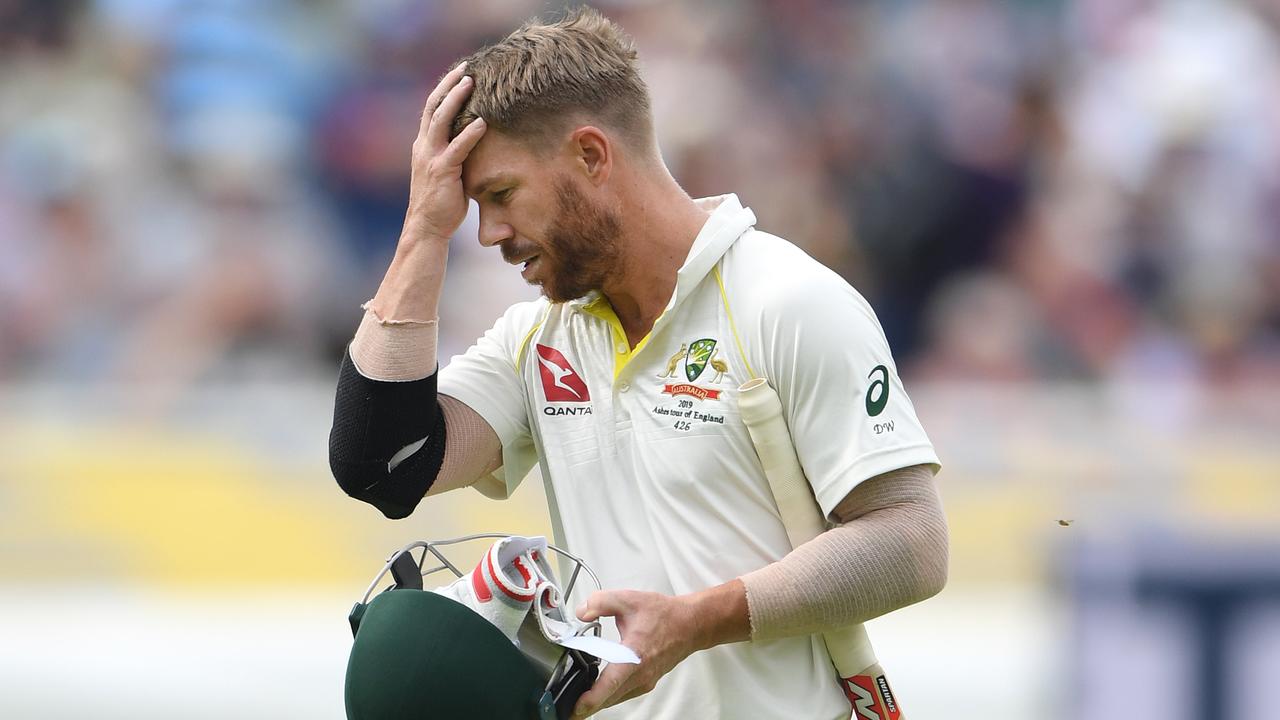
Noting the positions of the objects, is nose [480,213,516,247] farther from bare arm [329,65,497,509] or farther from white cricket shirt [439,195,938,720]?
white cricket shirt [439,195,938,720]

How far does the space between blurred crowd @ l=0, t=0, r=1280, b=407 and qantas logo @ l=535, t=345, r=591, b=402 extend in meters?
4.27

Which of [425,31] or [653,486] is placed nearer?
[653,486]

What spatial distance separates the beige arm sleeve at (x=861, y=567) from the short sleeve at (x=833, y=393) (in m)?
0.05

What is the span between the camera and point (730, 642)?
273 centimetres

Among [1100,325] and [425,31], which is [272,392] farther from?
[1100,325]

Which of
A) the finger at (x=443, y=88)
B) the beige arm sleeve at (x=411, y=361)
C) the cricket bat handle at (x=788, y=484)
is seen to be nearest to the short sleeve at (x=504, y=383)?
the beige arm sleeve at (x=411, y=361)

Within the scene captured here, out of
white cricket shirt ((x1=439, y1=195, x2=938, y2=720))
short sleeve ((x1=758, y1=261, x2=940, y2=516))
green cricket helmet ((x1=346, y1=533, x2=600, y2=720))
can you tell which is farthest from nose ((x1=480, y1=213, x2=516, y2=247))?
green cricket helmet ((x1=346, y1=533, x2=600, y2=720))

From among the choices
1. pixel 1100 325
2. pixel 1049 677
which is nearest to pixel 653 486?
pixel 1049 677

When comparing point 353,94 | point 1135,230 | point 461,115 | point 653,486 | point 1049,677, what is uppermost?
point 353,94

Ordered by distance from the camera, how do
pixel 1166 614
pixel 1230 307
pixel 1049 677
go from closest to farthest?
1. pixel 1166 614
2. pixel 1049 677
3. pixel 1230 307

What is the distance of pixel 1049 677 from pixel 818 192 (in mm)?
2582

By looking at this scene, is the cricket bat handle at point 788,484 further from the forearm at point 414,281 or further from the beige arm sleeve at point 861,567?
the forearm at point 414,281

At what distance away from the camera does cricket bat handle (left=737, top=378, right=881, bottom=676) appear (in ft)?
9.19

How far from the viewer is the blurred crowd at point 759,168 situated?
7.48 meters
